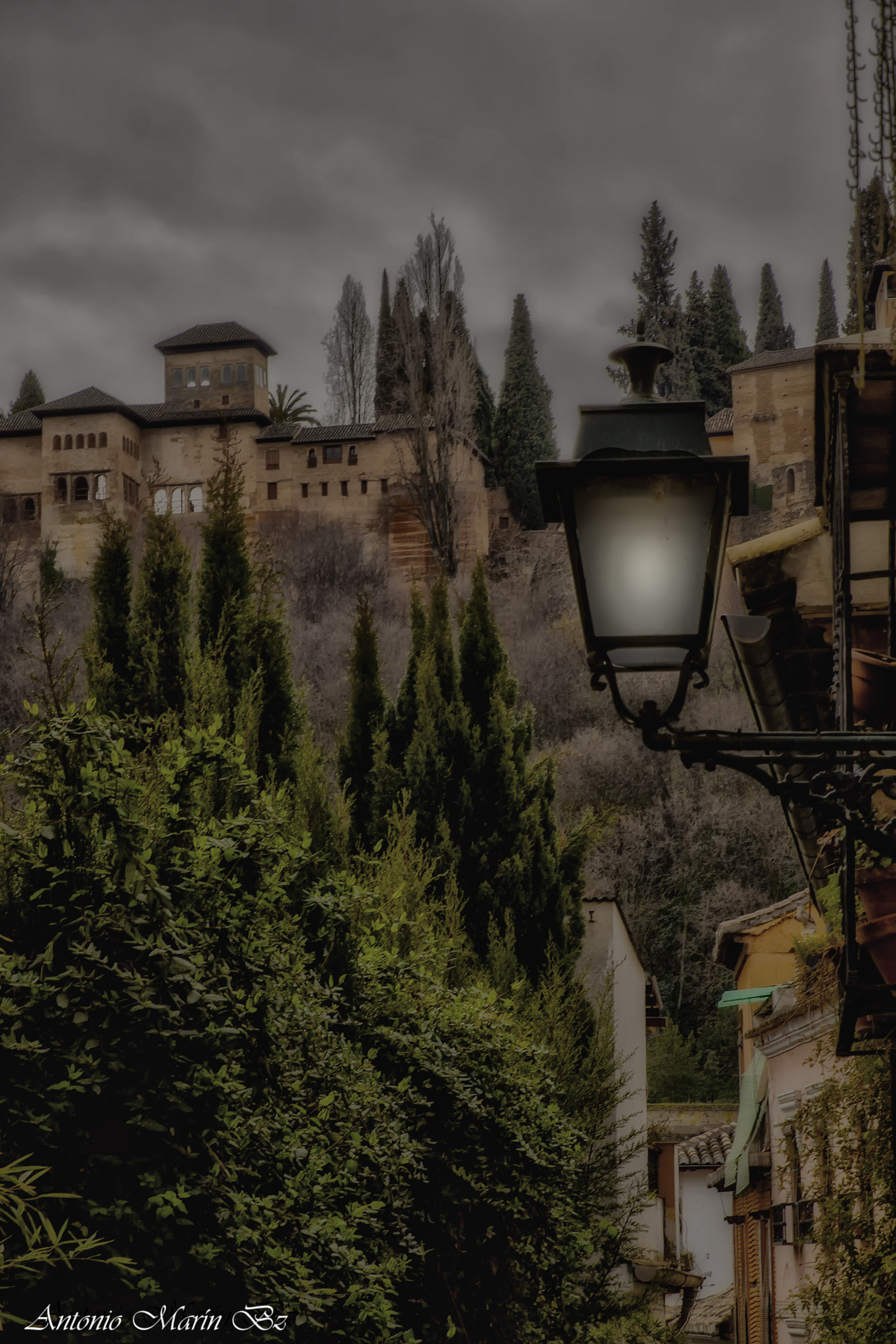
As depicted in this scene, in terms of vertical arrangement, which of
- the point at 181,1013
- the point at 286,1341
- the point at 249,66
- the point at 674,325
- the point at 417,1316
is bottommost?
the point at 417,1316

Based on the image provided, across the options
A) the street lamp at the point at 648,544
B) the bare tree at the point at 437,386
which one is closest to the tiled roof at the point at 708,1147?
the street lamp at the point at 648,544

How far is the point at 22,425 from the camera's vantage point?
56.5 metres

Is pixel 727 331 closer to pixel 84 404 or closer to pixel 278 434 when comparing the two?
pixel 278 434

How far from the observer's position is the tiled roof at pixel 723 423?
52281mm

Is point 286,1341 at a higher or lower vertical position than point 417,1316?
higher

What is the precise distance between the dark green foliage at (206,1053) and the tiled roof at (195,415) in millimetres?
50340

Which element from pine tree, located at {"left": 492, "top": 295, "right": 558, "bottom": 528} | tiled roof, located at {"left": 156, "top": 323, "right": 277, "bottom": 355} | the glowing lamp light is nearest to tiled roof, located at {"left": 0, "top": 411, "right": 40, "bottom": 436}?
tiled roof, located at {"left": 156, "top": 323, "right": 277, "bottom": 355}

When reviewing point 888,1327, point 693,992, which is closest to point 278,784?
point 888,1327

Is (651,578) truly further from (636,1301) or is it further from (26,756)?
(636,1301)

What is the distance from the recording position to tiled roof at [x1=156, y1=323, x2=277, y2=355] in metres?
60.6

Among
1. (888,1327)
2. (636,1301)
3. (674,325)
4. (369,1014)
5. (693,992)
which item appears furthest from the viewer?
(674,325)

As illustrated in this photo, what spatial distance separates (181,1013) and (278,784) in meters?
4.38

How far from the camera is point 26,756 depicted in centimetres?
410

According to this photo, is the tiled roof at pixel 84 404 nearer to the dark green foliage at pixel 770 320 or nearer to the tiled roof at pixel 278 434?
the tiled roof at pixel 278 434
